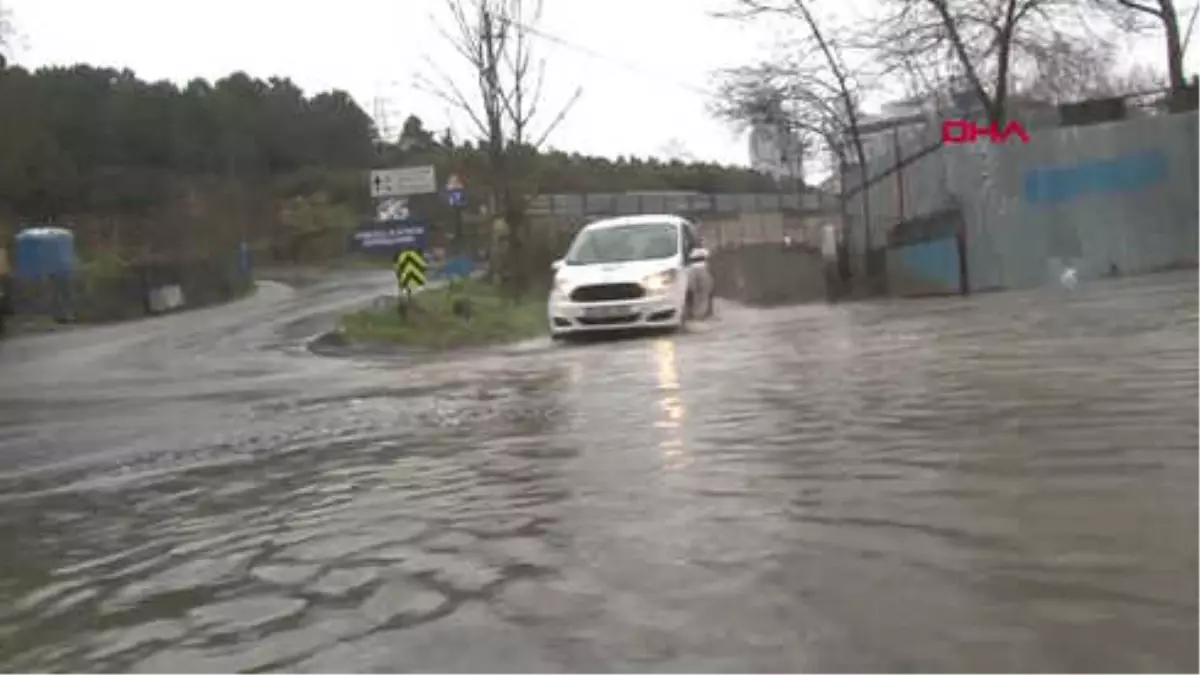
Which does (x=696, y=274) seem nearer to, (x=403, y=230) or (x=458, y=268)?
(x=403, y=230)

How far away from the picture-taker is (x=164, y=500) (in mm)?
6895

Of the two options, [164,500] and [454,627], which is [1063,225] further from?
[454,627]

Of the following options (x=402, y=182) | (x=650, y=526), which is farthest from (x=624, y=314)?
(x=650, y=526)

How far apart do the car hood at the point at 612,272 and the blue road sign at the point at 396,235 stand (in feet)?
23.6

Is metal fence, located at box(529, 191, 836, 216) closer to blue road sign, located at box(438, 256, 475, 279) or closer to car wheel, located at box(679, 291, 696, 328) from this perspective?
blue road sign, located at box(438, 256, 475, 279)

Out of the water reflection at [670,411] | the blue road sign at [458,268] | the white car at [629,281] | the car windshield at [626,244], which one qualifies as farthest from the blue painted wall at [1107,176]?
the blue road sign at [458,268]

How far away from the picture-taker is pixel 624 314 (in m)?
16.8

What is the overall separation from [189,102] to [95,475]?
70733 millimetres

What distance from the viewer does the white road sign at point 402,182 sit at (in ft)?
77.3

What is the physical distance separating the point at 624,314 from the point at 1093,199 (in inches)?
450

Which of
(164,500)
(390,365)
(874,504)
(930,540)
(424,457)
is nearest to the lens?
(930,540)

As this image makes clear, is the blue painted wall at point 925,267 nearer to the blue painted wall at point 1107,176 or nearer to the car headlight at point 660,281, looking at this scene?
the blue painted wall at point 1107,176

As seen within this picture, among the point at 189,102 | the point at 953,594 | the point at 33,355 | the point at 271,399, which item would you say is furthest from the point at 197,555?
the point at 189,102

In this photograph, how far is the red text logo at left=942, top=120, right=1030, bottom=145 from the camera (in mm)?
25141
